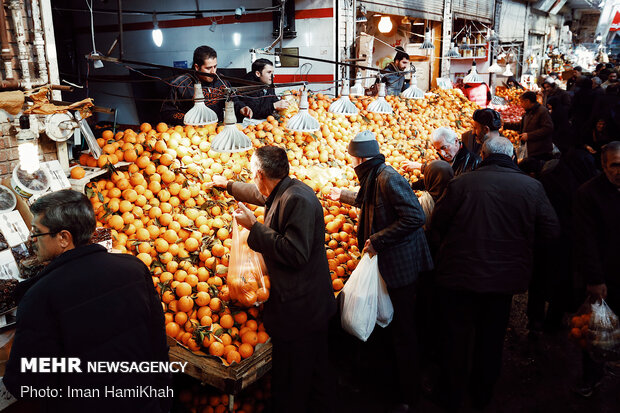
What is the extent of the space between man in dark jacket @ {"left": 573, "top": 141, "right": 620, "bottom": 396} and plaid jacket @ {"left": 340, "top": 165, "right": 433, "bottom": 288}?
3.95ft

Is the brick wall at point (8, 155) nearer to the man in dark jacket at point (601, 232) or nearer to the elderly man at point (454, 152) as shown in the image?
the elderly man at point (454, 152)

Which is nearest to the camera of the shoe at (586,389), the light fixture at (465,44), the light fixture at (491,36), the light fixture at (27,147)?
the light fixture at (27,147)

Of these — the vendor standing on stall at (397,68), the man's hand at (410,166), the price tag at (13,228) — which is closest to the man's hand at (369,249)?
the man's hand at (410,166)

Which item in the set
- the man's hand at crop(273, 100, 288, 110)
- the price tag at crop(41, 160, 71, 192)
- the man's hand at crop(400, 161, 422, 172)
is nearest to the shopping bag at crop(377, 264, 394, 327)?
the man's hand at crop(400, 161, 422, 172)

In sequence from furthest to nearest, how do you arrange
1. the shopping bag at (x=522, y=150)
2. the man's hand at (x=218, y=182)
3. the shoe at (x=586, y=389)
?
the shopping bag at (x=522, y=150) → the man's hand at (x=218, y=182) → the shoe at (x=586, y=389)

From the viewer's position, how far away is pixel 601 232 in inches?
132

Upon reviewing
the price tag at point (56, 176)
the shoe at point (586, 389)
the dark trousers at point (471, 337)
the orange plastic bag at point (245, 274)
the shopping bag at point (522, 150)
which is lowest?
the shoe at point (586, 389)

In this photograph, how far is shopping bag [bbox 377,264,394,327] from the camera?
3393 mm

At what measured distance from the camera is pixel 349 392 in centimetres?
385

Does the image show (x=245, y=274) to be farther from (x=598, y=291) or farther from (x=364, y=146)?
(x=598, y=291)

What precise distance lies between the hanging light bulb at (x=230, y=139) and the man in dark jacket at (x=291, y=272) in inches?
15.6

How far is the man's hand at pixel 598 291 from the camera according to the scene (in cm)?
329

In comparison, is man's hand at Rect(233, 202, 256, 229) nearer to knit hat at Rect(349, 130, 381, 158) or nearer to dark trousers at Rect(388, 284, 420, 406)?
knit hat at Rect(349, 130, 381, 158)

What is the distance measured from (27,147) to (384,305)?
112 inches
